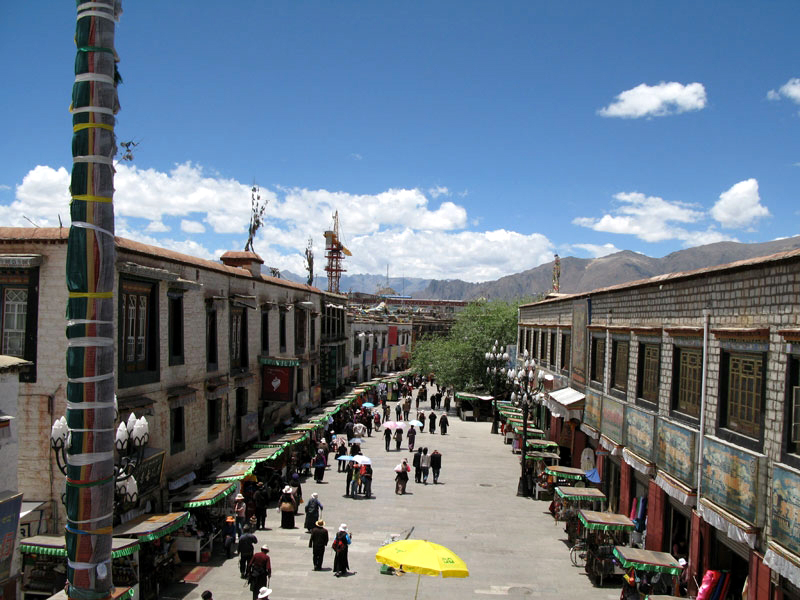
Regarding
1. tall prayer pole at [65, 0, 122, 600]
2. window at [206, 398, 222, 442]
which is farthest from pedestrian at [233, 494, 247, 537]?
tall prayer pole at [65, 0, 122, 600]

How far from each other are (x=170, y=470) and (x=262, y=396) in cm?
731

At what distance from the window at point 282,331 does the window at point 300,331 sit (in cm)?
169

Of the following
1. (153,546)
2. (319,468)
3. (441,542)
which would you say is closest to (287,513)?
(441,542)

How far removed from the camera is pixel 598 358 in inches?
734

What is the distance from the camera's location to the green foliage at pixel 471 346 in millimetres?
42094

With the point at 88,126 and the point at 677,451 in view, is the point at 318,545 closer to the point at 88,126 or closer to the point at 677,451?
the point at 677,451

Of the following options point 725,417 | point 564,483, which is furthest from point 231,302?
point 725,417

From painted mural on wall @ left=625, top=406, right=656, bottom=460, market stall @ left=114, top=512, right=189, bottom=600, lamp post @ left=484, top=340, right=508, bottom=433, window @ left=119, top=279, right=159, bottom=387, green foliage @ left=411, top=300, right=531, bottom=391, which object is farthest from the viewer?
green foliage @ left=411, top=300, right=531, bottom=391

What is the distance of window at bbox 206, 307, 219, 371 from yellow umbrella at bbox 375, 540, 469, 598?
34.1 feet

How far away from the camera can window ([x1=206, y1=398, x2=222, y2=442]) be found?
18.6 metres

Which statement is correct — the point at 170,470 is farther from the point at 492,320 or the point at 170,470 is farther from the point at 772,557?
the point at 492,320

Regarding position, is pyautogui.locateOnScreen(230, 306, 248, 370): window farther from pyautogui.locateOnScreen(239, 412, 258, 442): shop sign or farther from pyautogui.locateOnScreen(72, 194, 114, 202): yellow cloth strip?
pyautogui.locateOnScreen(72, 194, 114, 202): yellow cloth strip

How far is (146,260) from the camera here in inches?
575

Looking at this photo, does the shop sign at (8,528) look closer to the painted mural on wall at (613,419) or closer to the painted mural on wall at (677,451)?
the painted mural on wall at (677,451)
